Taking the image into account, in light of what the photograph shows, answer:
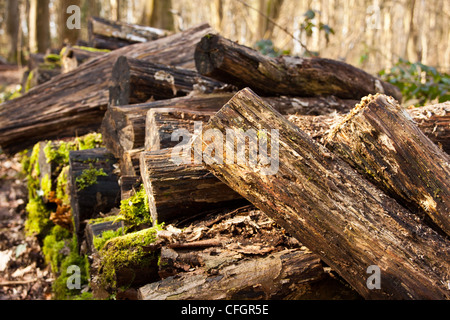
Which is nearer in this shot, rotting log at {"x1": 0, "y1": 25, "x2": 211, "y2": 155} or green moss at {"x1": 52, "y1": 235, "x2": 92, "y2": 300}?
green moss at {"x1": 52, "y1": 235, "x2": 92, "y2": 300}

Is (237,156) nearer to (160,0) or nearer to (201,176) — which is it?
(201,176)

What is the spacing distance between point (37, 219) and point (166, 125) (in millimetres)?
2437

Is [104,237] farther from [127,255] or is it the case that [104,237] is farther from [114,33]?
[114,33]

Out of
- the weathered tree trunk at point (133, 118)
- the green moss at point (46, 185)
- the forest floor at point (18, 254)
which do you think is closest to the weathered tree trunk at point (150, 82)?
the weathered tree trunk at point (133, 118)

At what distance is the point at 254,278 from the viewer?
2.03 meters

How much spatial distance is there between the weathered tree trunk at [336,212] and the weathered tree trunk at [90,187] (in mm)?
1814

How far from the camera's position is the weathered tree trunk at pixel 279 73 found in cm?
333

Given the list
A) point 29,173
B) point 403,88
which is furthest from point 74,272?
point 403,88

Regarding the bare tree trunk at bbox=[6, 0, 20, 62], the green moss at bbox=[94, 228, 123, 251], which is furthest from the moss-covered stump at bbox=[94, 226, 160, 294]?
the bare tree trunk at bbox=[6, 0, 20, 62]

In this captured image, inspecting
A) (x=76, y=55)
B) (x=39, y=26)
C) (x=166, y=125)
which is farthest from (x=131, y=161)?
(x=39, y=26)

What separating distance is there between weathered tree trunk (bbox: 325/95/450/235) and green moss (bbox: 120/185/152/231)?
1664mm

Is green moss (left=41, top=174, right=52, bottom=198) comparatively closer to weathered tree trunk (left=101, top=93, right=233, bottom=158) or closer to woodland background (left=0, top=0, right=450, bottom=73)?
weathered tree trunk (left=101, top=93, right=233, bottom=158)

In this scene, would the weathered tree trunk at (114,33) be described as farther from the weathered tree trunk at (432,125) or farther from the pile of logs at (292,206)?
the weathered tree trunk at (432,125)

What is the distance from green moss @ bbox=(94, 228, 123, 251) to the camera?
301 cm
